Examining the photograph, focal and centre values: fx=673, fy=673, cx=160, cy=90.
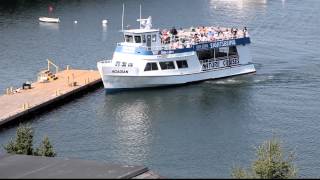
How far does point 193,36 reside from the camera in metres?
78.6

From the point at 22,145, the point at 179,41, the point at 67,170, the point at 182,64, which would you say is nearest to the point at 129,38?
the point at 179,41

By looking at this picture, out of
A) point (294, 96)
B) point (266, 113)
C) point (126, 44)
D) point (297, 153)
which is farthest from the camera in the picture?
point (126, 44)

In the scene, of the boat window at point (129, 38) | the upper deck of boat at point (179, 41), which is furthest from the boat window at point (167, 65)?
the boat window at point (129, 38)

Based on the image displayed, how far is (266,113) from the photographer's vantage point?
61594 millimetres

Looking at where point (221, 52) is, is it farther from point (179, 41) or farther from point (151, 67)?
point (151, 67)

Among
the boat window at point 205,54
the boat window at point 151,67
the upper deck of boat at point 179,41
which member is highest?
the upper deck of boat at point 179,41

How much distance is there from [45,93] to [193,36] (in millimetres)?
19985

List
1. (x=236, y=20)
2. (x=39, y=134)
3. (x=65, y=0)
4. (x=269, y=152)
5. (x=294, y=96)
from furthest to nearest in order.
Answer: (x=65, y=0)
(x=236, y=20)
(x=294, y=96)
(x=39, y=134)
(x=269, y=152)

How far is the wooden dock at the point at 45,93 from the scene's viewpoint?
6125 cm

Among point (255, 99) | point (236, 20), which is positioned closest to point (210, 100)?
point (255, 99)

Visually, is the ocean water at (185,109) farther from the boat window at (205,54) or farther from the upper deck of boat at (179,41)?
the upper deck of boat at (179,41)

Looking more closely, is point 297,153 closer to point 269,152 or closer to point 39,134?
point 269,152

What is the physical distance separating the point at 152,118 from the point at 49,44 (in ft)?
137

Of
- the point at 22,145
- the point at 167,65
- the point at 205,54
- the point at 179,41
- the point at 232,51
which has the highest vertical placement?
the point at 179,41
